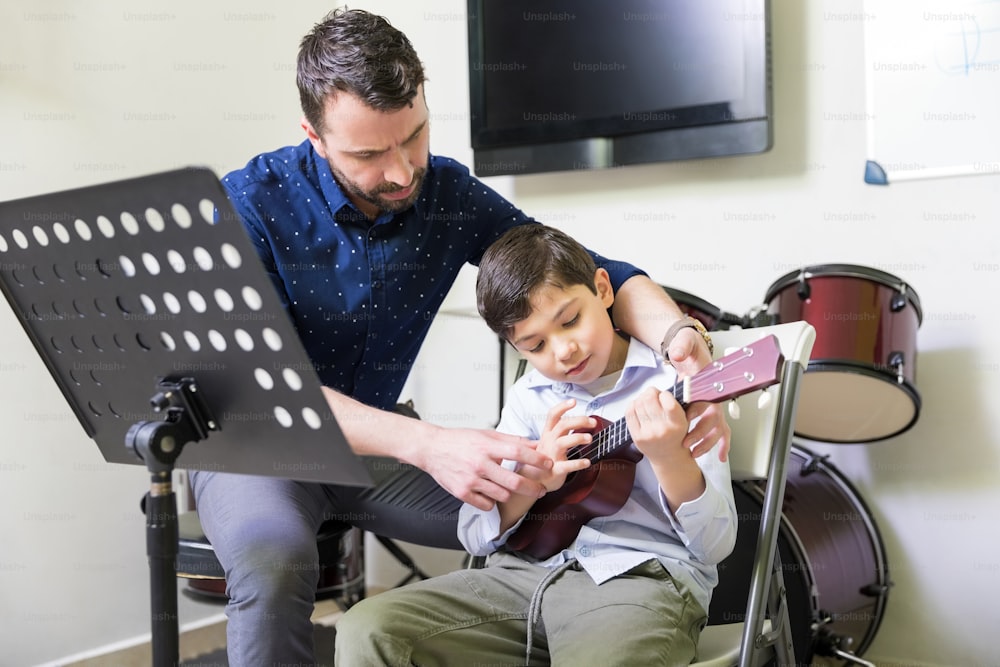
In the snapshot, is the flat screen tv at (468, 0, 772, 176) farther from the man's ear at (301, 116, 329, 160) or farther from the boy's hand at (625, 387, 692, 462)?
the boy's hand at (625, 387, 692, 462)

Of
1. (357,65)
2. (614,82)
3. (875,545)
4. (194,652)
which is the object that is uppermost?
(614,82)

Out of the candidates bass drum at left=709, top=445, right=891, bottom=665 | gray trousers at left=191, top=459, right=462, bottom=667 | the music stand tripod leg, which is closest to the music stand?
the music stand tripod leg

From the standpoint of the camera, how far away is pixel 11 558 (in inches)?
86.0

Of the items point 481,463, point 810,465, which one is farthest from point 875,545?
point 481,463

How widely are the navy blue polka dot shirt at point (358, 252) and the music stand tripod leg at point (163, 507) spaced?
51 centimetres

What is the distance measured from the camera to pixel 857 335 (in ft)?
5.79

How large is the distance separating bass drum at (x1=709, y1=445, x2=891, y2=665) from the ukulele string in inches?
13.6

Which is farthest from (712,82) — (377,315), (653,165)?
(377,315)

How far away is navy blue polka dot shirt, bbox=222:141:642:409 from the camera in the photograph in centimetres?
153

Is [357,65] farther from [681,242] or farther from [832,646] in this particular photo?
[832,646]

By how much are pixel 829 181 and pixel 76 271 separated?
1721 millimetres

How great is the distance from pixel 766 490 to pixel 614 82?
1.40 meters

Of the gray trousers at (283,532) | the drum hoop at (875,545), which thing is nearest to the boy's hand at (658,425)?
the gray trousers at (283,532)

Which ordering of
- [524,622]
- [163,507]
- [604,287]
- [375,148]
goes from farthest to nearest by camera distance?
[604,287] → [375,148] → [524,622] → [163,507]
